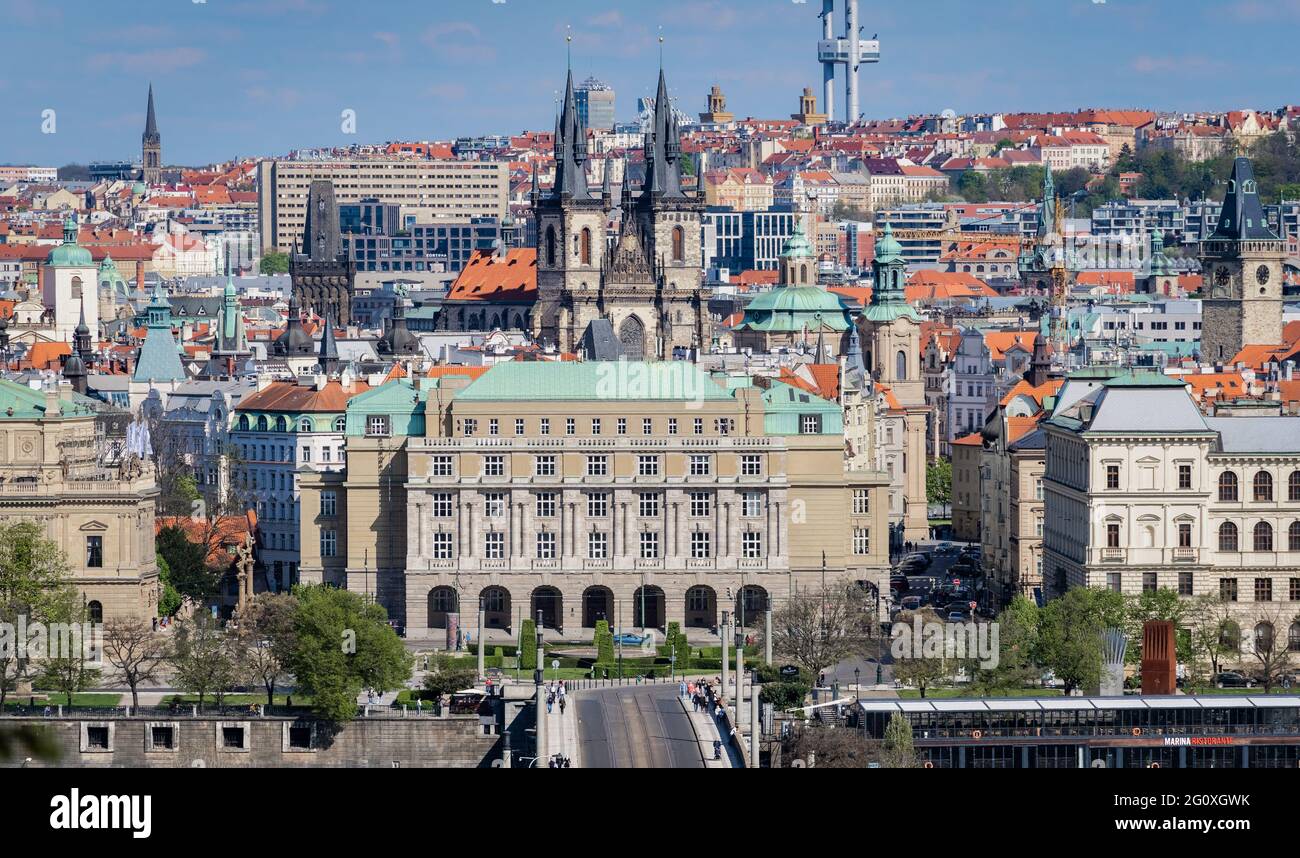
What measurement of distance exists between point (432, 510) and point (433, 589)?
1947mm

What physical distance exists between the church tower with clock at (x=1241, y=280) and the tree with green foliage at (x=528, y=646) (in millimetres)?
63445

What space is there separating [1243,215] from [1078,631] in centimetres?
7365

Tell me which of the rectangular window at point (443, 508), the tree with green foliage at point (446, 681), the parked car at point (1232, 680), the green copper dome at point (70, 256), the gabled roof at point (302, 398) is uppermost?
the green copper dome at point (70, 256)

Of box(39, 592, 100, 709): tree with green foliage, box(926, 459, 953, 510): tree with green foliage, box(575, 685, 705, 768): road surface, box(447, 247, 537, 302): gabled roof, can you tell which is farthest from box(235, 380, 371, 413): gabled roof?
box(447, 247, 537, 302): gabled roof

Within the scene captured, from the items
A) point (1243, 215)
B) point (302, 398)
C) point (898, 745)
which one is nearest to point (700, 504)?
point (302, 398)

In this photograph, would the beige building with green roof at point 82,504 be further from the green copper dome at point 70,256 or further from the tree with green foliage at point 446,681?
the green copper dome at point 70,256

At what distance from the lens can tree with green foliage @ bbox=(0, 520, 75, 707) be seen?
216ft

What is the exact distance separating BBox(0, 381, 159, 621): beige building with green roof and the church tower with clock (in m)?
67.9

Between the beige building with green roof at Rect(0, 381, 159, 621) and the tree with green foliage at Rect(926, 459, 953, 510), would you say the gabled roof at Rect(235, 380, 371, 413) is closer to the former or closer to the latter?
the beige building with green roof at Rect(0, 381, 159, 621)

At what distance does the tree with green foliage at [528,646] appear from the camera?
73.8 m

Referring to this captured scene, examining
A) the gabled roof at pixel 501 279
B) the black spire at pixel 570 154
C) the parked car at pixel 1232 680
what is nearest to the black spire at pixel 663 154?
the black spire at pixel 570 154
